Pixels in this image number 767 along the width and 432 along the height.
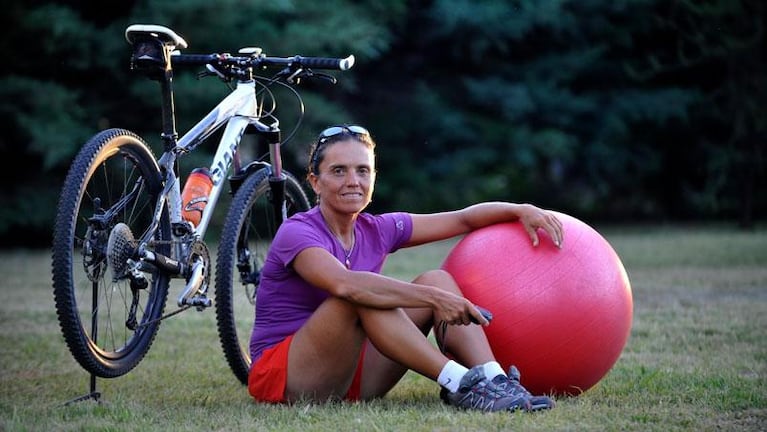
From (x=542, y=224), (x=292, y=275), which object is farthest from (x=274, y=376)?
(x=542, y=224)

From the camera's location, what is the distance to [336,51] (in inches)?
625

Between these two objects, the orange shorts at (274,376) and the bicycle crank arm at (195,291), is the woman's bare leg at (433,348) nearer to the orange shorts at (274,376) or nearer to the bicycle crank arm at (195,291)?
the orange shorts at (274,376)

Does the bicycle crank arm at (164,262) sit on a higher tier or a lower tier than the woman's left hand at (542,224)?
lower

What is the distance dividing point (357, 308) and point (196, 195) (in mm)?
1304

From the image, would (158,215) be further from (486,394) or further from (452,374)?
(486,394)

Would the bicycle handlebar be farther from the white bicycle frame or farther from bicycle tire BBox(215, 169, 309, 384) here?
bicycle tire BBox(215, 169, 309, 384)

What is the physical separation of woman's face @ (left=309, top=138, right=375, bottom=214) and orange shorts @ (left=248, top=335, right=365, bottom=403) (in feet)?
2.01

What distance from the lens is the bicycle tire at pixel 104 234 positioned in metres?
4.11

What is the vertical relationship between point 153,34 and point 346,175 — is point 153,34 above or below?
above

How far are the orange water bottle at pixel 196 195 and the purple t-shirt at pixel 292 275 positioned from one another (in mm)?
671

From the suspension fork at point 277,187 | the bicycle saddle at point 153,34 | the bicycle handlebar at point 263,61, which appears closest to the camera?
the bicycle saddle at point 153,34

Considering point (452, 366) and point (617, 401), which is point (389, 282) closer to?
point (452, 366)

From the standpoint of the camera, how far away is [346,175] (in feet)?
14.5

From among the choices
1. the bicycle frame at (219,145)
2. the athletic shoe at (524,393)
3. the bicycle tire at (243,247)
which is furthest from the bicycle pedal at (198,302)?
the athletic shoe at (524,393)
